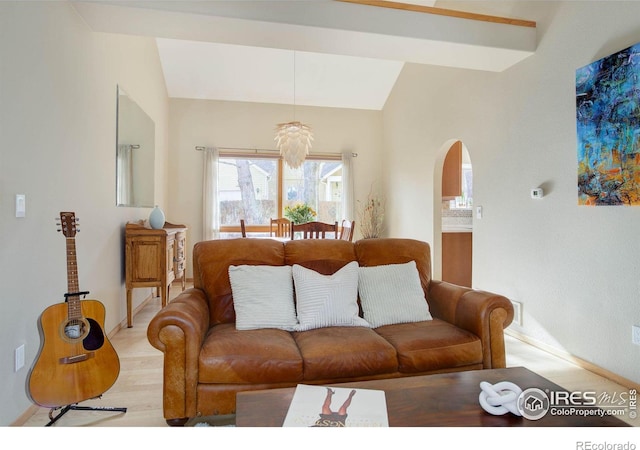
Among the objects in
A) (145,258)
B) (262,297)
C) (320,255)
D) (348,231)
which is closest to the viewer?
(262,297)

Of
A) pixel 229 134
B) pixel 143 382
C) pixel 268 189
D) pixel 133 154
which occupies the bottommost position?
pixel 143 382

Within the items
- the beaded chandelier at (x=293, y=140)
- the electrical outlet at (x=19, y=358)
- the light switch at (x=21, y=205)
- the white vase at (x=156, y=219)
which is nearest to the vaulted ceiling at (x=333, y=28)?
the beaded chandelier at (x=293, y=140)

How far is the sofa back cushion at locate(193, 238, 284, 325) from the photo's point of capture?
7.47 ft

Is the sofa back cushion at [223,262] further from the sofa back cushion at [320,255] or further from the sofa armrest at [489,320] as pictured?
the sofa armrest at [489,320]

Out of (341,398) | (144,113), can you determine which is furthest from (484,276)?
(144,113)

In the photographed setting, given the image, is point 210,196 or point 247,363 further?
point 210,196

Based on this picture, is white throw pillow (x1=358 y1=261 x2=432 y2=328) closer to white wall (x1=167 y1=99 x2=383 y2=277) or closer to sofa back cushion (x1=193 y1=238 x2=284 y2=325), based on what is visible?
sofa back cushion (x1=193 y1=238 x2=284 y2=325)

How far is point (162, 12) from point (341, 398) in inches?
101

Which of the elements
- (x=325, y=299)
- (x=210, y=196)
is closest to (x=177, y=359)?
(x=325, y=299)

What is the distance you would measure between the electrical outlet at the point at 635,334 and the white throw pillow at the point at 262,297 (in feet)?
6.84

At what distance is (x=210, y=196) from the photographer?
563cm

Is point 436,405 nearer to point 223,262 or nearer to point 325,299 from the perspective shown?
point 325,299

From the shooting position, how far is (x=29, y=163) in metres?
1.99

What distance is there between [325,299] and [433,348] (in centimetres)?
65
